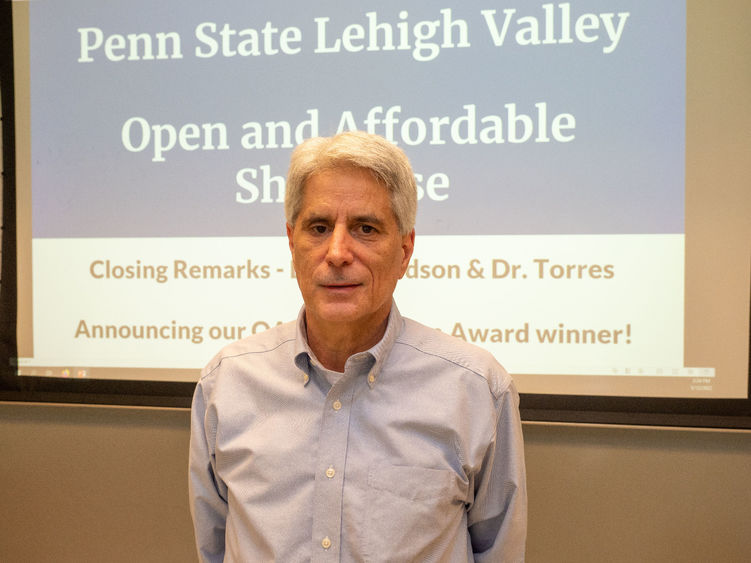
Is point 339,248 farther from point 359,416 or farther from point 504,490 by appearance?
point 504,490

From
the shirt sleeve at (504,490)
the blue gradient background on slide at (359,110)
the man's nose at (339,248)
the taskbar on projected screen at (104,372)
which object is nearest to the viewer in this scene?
the man's nose at (339,248)

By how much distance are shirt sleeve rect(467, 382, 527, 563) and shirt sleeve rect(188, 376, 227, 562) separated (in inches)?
21.5

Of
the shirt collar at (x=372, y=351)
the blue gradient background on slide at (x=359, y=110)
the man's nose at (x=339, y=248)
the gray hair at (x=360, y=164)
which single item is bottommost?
the shirt collar at (x=372, y=351)

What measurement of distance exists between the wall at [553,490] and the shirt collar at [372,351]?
102 cm

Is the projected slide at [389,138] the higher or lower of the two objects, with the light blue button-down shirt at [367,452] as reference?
higher

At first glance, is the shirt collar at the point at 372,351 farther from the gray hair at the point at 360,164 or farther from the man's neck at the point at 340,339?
the gray hair at the point at 360,164

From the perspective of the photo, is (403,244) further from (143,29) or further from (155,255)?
(143,29)

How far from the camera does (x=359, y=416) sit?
1.33 m

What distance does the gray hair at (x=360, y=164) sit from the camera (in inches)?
50.6

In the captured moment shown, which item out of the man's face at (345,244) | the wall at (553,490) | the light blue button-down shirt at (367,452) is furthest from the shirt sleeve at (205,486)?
the wall at (553,490)

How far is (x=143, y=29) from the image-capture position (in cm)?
239

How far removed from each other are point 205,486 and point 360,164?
77 centimetres

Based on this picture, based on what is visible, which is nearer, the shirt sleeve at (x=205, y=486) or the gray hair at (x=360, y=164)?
the gray hair at (x=360, y=164)

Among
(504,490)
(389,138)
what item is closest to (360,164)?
(504,490)
